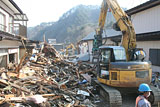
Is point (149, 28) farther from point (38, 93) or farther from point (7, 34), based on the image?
point (7, 34)

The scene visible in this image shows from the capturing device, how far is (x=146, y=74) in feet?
26.5

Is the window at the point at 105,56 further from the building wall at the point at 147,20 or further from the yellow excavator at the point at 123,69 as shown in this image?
the building wall at the point at 147,20

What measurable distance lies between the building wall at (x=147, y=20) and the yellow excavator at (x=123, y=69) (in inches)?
203

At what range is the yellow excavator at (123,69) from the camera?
783 cm

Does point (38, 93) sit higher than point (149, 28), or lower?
lower

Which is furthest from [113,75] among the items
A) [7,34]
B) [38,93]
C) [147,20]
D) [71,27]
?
[71,27]

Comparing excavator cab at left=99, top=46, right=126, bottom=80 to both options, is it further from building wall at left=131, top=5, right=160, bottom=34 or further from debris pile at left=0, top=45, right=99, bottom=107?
building wall at left=131, top=5, right=160, bottom=34

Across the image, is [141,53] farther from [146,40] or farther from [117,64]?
[146,40]

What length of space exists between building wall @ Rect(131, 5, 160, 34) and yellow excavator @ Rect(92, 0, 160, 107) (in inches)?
203

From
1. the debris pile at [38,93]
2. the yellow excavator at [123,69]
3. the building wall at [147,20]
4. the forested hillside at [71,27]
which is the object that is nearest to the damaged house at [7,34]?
the debris pile at [38,93]

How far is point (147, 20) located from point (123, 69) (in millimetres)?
8789

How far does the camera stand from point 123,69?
25.8 feet

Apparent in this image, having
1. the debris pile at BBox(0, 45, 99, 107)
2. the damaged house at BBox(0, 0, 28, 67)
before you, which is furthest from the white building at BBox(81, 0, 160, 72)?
the damaged house at BBox(0, 0, 28, 67)

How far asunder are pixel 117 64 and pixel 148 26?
329 inches
